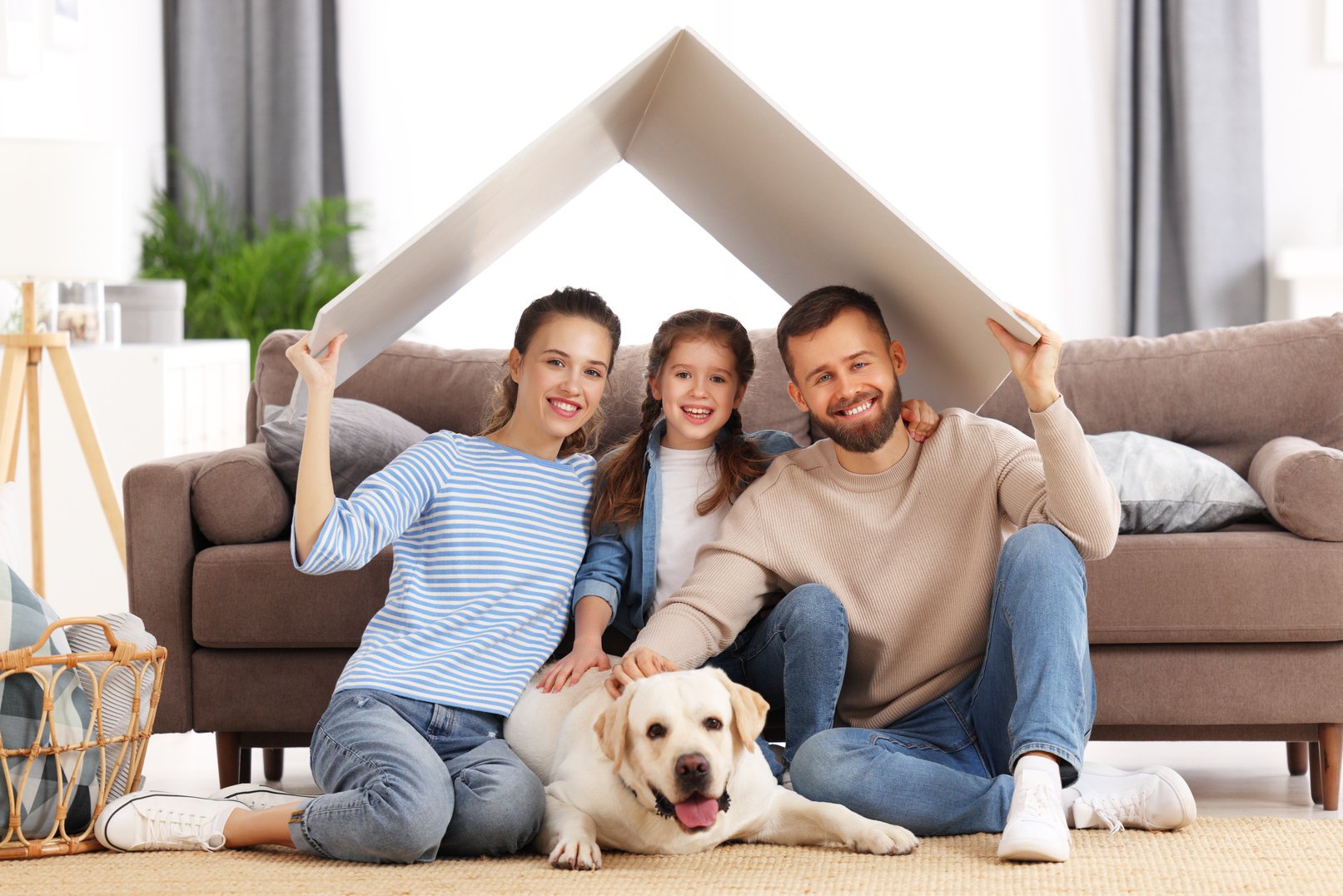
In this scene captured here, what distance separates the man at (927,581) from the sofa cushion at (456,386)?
585mm

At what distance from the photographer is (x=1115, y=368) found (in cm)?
263

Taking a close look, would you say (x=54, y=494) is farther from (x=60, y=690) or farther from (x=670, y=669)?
(x=670, y=669)

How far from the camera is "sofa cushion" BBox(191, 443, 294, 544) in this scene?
227 centimetres

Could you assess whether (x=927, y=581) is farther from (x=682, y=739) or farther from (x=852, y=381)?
(x=682, y=739)

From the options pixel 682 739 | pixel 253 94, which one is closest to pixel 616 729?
pixel 682 739

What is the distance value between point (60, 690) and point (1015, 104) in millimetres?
4152

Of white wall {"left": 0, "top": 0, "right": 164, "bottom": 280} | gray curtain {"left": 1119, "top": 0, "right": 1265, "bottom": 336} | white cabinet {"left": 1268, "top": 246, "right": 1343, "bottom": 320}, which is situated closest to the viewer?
white wall {"left": 0, "top": 0, "right": 164, "bottom": 280}

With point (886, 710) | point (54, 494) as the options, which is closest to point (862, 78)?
point (54, 494)

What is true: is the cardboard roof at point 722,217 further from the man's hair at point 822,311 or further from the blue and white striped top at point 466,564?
the blue and white striped top at point 466,564

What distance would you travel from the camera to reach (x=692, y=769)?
1539mm

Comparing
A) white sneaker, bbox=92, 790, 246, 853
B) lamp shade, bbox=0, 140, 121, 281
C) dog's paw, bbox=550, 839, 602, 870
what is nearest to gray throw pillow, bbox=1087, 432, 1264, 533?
dog's paw, bbox=550, 839, 602, 870

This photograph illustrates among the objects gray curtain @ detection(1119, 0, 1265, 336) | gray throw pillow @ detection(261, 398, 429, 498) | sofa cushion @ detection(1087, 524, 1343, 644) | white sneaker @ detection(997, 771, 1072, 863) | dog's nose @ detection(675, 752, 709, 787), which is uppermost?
gray curtain @ detection(1119, 0, 1265, 336)

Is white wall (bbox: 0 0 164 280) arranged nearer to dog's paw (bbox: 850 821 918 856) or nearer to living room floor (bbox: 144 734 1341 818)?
living room floor (bbox: 144 734 1341 818)

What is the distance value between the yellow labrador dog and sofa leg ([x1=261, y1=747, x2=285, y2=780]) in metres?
0.90
